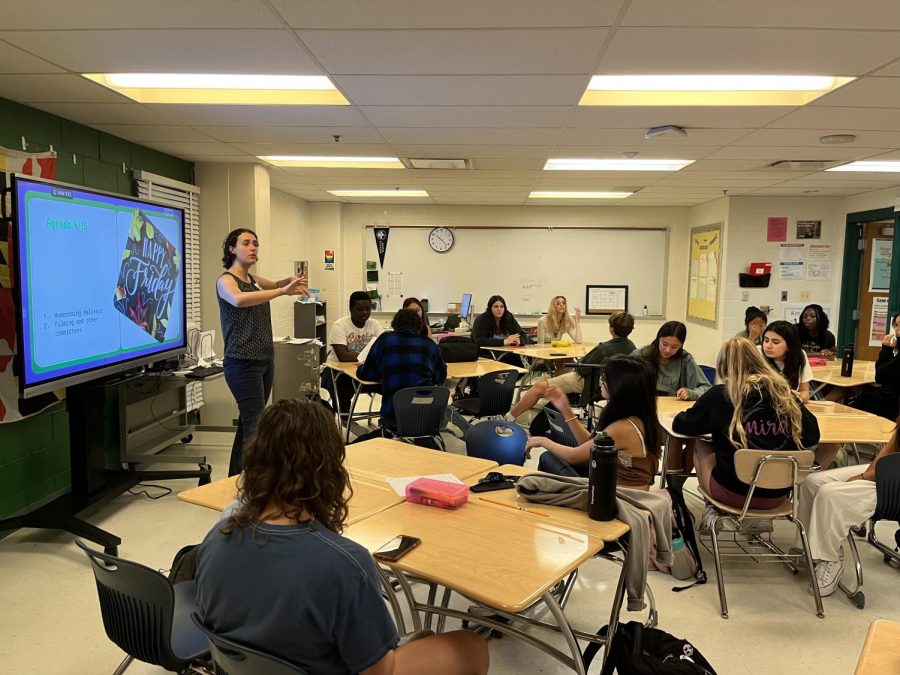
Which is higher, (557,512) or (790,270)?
(790,270)

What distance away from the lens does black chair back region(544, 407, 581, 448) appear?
3.11 meters

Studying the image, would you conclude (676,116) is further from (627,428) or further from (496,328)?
(496,328)

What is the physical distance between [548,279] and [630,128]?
18.2 ft

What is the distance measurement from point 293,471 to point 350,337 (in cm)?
469

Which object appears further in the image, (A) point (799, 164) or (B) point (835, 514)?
(A) point (799, 164)

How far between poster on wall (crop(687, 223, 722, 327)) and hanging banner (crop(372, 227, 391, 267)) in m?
4.56

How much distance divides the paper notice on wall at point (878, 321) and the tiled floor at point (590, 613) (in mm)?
4843

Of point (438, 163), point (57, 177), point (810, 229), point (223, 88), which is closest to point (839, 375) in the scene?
point (810, 229)

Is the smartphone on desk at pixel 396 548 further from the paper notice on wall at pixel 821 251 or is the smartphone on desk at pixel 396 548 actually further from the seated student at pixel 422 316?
the paper notice on wall at pixel 821 251

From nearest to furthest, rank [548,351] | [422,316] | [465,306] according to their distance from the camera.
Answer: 1. [422,316]
2. [548,351]
3. [465,306]

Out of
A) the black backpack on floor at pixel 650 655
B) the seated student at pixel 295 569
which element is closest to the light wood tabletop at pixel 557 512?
the black backpack on floor at pixel 650 655

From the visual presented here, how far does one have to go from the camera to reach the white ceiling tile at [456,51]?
270 cm

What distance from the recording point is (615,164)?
6.00m

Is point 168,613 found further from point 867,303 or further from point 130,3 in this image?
point 867,303
